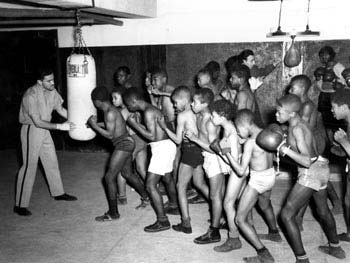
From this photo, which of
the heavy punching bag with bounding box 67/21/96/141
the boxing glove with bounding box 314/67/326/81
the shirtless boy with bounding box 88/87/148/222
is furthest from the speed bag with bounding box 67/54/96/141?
the boxing glove with bounding box 314/67/326/81

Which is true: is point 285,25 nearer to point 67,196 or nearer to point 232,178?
point 232,178

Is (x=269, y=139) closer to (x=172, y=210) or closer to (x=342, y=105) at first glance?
(x=342, y=105)

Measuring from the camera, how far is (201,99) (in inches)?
190

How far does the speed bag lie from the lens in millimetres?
5406

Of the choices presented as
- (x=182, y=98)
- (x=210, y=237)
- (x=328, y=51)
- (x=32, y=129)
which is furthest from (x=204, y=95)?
(x=328, y=51)

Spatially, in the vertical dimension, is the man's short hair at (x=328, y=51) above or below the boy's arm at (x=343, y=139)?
above

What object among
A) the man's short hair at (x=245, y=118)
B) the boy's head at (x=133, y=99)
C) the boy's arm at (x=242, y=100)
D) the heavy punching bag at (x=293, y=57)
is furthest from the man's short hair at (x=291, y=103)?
the heavy punching bag at (x=293, y=57)

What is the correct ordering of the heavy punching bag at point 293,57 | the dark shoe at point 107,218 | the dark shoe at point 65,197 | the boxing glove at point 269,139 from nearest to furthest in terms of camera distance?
→ the boxing glove at point 269,139 < the dark shoe at point 107,218 < the dark shoe at point 65,197 < the heavy punching bag at point 293,57

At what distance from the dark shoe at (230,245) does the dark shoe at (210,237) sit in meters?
0.18

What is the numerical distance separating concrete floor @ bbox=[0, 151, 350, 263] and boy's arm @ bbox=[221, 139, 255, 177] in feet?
3.50

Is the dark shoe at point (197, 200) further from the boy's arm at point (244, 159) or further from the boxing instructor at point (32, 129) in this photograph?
the boxing instructor at point (32, 129)

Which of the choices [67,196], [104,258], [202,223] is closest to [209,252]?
[202,223]

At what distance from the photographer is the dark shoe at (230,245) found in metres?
4.70

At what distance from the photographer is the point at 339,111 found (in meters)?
4.28
